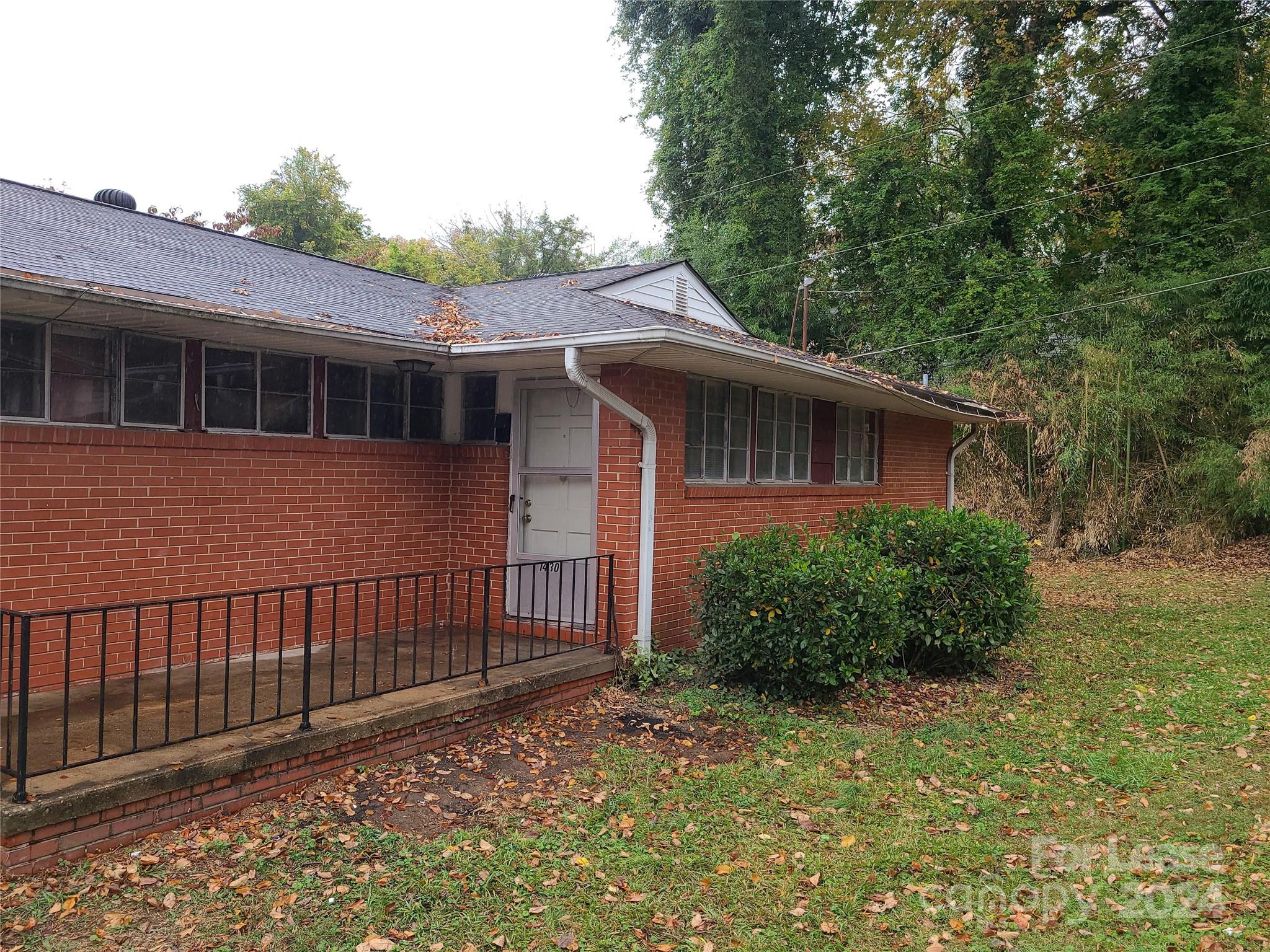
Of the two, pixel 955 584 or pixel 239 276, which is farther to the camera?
pixel 955 584

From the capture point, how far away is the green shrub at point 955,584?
692 centimetres

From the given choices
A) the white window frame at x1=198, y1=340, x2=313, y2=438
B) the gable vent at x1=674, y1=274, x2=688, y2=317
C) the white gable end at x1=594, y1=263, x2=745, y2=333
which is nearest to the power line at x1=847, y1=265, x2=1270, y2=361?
the white gable end at x1=594, y1=263, x2=745, y2=333

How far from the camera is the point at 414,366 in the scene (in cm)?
657

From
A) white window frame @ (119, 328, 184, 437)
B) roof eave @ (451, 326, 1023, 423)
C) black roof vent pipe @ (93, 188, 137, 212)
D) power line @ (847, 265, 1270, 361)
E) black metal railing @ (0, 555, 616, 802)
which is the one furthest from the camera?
power line @ (847, 265, 1270, 361)

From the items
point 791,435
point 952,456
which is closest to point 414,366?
point 791,435

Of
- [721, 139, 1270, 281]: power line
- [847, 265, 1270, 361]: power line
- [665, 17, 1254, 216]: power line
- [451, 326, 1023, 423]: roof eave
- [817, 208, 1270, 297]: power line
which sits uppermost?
[665, 17, 1254, 216]: power line

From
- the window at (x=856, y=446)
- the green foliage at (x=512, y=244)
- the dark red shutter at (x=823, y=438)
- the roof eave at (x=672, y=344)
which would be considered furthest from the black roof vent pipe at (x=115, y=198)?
the green foliage at (x=512, y=244)

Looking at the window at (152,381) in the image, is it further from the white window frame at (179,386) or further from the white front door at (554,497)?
the white front door at (554,497)

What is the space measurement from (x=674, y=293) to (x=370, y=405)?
5.56 meters

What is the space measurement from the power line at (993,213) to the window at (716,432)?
1526 cm

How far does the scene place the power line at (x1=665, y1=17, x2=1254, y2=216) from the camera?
1731 centimetres

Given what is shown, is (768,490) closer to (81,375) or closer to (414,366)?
(414,366)

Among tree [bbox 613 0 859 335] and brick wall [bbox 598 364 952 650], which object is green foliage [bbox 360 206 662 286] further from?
brick wall [bbox 598 364 952 650]

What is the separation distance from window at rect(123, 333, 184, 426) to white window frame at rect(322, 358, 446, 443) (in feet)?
3.67
